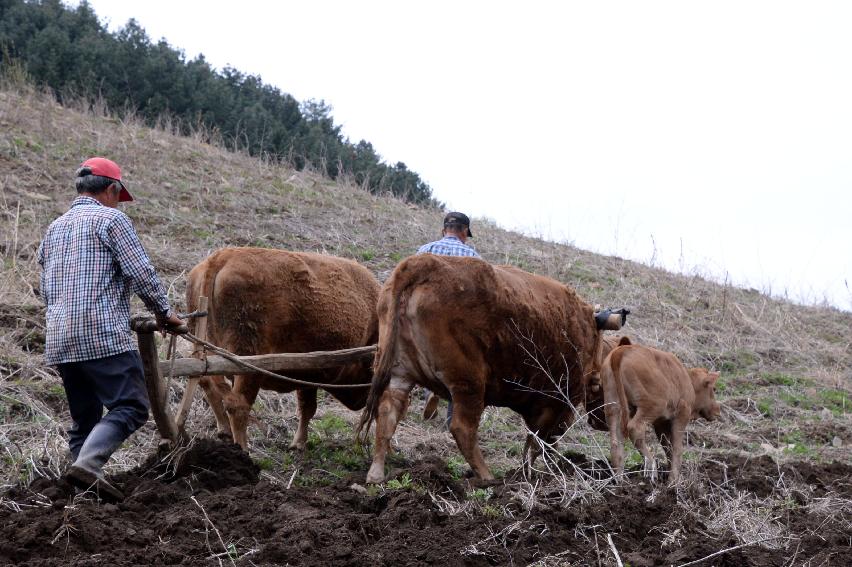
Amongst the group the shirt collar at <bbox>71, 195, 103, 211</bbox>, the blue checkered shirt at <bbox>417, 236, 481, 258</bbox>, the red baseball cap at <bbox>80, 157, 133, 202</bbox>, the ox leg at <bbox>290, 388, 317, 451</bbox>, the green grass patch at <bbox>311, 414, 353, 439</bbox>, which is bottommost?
the green grass patch at <bbox>311, 414, 353, 439</bbox>

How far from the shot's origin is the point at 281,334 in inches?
337

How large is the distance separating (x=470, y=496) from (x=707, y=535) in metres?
1.45

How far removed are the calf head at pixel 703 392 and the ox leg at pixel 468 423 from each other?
3.07 meters

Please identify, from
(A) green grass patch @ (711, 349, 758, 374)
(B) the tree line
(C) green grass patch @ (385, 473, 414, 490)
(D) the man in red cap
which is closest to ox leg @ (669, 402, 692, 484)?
(C) green grass patch @ (385, 473, 414, 490)

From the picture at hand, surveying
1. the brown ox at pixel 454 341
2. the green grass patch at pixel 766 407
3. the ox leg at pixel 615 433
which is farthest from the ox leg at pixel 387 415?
the green grass patch at pixel 766 407

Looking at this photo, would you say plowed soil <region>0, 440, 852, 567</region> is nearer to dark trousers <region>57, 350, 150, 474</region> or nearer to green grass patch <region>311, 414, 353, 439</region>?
dark trousers <region>57, 350, 150, 474</region>

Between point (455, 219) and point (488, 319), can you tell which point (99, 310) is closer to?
point (488, 319)

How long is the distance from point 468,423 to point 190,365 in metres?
2.19

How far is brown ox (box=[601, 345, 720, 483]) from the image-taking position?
841 cm

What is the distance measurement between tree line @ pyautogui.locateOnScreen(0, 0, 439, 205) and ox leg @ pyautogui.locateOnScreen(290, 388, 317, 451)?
41.8ft

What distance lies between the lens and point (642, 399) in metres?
8.50

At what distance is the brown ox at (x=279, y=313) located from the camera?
26.8ft

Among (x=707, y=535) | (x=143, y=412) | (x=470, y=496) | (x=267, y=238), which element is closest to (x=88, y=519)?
(x=143, y=412)

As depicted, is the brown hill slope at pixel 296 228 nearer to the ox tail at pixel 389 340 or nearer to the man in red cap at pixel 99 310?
the ox tail at pixel 389 340
